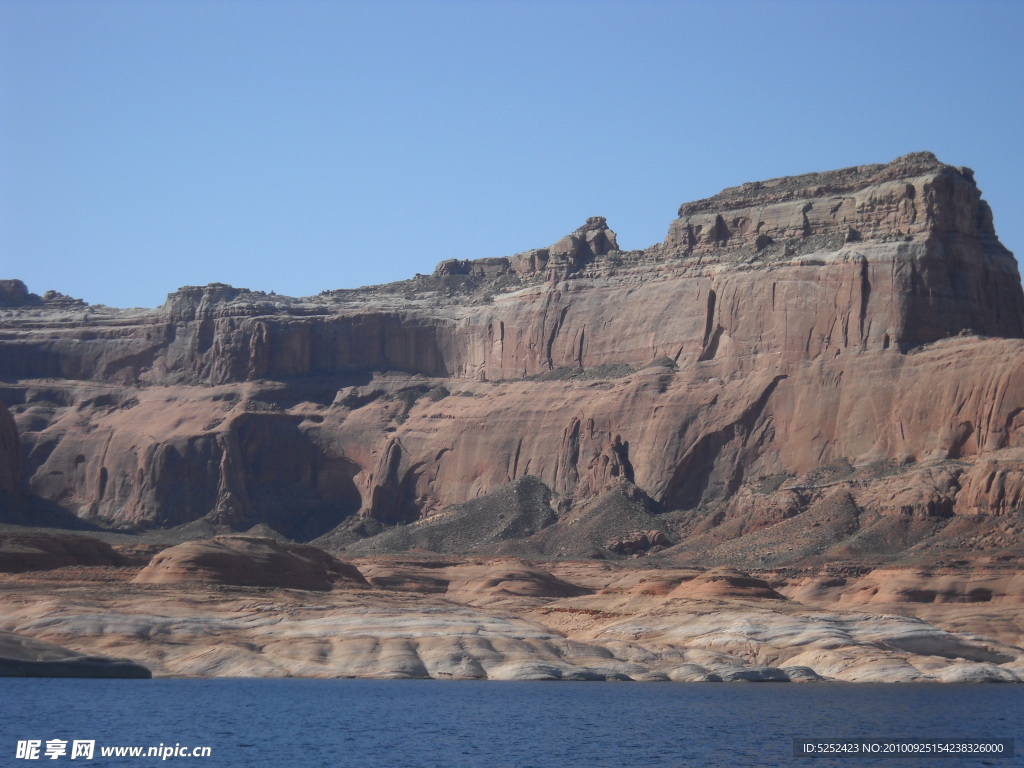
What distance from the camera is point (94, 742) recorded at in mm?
56125

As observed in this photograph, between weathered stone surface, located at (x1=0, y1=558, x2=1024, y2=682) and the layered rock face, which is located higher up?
the layered rock face

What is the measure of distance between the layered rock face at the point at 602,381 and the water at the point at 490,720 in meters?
47.9

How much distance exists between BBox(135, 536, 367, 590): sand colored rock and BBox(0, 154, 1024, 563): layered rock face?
33.2 meters

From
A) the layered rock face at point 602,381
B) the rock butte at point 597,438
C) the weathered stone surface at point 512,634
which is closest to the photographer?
the weathered stone surface at point 512,634

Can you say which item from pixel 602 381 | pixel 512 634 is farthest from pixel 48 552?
pixel 602 381

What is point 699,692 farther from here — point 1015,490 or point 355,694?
point 1015,490

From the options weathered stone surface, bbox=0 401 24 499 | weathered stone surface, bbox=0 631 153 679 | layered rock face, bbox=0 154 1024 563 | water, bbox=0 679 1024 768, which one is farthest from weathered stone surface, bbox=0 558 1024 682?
weathered stone surface, bbox=0 401 24 499

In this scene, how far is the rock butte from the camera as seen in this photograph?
10225cm

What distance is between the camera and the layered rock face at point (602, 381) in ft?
434

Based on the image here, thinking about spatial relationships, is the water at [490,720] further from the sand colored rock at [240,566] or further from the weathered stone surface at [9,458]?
the weathered stone surface at [9,458]

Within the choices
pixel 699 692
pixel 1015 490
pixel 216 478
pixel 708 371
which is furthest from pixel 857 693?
pixel 216 478

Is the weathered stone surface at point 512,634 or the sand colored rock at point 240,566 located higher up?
the sand colored rock at point 240,566

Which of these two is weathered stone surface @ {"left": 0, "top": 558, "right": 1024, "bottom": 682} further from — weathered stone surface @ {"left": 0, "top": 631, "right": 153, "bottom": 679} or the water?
weathered stone surface @ {"left": 0, "top": 631, "right": 153, "bottom": 679}

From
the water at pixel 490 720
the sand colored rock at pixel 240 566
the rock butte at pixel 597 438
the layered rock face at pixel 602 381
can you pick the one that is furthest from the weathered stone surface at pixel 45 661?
the layered rock face at pixel 602 381
